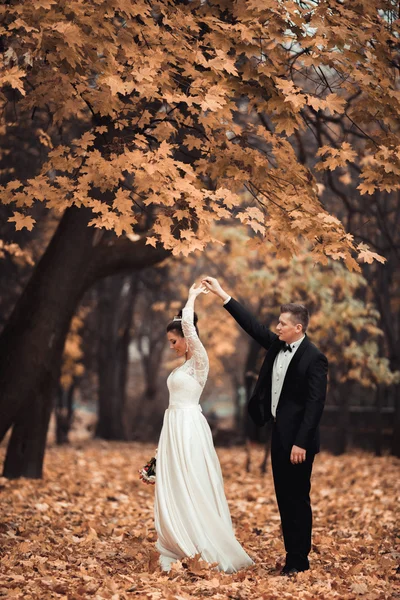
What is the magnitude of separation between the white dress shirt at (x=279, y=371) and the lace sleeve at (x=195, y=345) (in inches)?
21.9

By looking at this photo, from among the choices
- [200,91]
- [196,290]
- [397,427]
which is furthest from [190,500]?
[397,427]

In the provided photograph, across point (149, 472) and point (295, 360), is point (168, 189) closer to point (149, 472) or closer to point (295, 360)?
point (295, 360)

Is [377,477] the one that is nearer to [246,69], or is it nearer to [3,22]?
[246,69]

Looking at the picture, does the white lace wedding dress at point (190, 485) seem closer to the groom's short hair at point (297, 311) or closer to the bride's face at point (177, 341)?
the bride's face at point (177, 341)

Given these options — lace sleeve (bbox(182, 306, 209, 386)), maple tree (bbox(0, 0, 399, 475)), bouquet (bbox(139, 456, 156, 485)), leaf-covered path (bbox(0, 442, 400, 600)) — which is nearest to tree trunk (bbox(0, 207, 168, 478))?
leaf-covered path (bbox(0, 442, 400, 600))

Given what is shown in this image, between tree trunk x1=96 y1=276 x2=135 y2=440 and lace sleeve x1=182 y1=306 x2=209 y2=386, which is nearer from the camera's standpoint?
lace sleeve x1=182 y1=306 x2=209 y2=386

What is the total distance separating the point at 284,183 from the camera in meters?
7.11

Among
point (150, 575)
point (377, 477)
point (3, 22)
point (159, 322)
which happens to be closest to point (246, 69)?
point (3, 22)

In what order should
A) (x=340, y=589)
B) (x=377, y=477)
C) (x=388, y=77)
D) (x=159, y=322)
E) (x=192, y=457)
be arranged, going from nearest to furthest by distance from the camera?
(x=340, y=589) < (x=192, y=457) < (x=388, y=77) < (x=377, y=477) < (x=159, y=322)

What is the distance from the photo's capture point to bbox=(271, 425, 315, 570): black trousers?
5.97m

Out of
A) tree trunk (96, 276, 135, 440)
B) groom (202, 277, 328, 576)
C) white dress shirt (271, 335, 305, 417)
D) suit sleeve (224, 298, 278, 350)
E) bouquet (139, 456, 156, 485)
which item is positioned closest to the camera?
groom (202, 277, 328, 576)

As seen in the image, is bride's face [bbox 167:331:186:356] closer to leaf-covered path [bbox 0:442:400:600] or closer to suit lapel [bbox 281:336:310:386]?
suit lapel [bbox 281:336:310:386]

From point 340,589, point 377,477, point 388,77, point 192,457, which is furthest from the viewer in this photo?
point 377,477

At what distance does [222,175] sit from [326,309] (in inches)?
295
